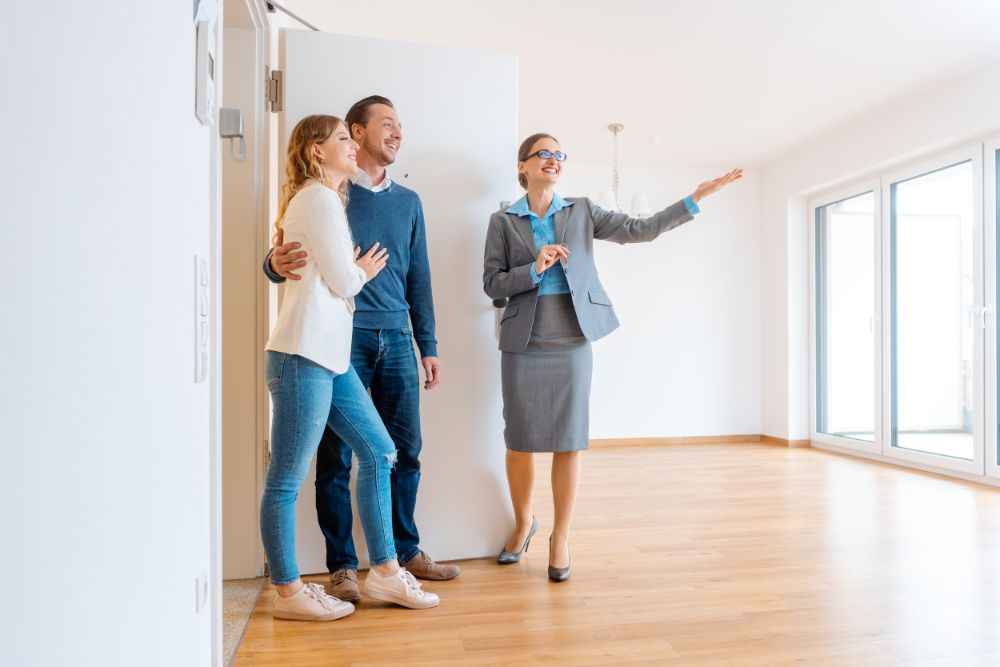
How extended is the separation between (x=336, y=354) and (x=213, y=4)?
2.75ft

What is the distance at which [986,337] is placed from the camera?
4.25 meters

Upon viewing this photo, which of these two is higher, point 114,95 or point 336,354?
point 114,95

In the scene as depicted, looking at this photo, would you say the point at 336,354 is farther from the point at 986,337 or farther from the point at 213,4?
the point at 986,337

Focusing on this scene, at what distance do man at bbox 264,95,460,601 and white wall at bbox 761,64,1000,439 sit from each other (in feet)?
12.8

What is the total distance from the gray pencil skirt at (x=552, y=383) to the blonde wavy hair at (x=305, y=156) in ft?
2.70

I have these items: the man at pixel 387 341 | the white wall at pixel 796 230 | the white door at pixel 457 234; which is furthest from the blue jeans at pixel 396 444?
Result: the white wall at pixel 796 230

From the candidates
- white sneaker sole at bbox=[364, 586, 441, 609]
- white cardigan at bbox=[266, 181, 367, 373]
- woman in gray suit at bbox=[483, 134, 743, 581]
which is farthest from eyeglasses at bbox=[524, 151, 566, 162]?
white sneaker sole at bbox=[364, 586, 441, 609]

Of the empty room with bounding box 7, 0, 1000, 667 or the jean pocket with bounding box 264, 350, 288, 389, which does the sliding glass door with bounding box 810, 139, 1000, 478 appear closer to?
the empty room with bounding box 7, 0, 1000, 667

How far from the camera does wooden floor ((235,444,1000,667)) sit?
1.69 meters

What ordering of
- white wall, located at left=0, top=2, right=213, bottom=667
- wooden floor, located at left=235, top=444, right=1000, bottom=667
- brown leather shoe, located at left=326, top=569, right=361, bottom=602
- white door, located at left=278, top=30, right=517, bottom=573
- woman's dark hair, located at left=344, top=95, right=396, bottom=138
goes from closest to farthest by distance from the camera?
1. white wall, located at left=0, top=2, right=213, bottom=667
2. wooden floor, located at left=235, top=444, right=1000, bottom=667
3. brown leather shoe, located at left=326, top=569, right=361, bottom=602
4. woman's dark hair, located at left=344, top=95, right=396, bottom=138
5. white door, located at left=278, top=30, right=517, bottom=573

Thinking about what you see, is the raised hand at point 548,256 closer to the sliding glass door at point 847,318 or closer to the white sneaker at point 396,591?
the white sneaker at point 396,591

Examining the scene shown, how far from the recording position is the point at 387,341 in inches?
85.5

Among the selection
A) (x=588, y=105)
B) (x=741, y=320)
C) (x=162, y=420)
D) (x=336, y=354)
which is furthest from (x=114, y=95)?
(x=741, y=320)

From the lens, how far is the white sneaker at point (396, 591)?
6.49ft
